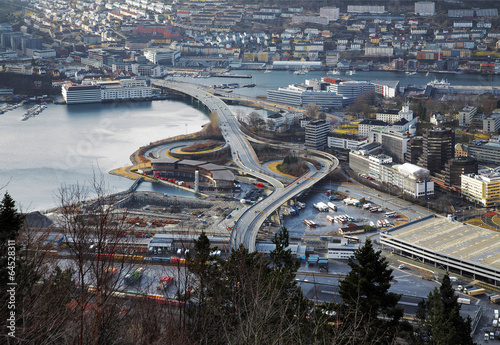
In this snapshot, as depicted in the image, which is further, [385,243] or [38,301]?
[385,243]

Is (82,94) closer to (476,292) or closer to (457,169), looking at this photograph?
(457,169)

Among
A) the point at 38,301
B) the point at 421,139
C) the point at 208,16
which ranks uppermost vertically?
the point at 208,16

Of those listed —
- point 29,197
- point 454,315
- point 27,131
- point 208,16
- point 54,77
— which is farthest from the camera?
point 208,16

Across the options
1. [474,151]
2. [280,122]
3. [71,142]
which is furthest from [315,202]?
[71,142]

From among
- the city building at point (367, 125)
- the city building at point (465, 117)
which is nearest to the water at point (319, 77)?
the city building at point (465, 117)

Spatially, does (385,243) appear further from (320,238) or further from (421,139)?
(421,139)

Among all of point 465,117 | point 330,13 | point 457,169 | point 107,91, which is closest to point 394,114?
point 465,117

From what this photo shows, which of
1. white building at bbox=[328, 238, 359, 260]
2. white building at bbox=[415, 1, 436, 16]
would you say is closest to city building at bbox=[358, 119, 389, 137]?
white building at bbox=[328, 238, 359, 260]

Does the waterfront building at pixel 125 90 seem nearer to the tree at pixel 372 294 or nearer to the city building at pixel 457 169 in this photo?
the city building at pixel 457 169
